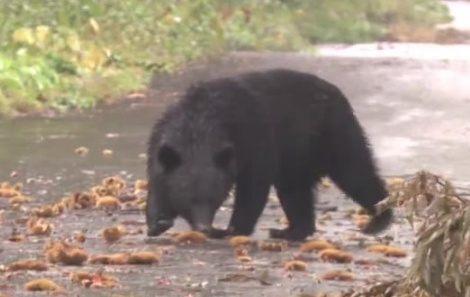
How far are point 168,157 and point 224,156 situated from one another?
31 centimetres

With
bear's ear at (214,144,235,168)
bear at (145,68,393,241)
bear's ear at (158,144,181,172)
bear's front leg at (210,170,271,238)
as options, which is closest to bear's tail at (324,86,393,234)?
bear at (145,68,393,241)

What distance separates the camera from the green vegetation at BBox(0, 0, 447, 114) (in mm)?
16500

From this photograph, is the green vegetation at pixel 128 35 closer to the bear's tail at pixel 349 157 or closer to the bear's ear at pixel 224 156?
the bear's tail at pixel 349 157

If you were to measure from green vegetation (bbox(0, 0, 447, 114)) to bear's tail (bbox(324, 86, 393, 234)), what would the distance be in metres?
6.72

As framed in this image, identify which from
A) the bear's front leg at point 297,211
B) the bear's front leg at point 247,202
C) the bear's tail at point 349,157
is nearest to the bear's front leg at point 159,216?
the bear's front leg at point 247,202

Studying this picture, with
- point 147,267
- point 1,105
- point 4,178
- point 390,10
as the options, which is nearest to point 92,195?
point 4,178

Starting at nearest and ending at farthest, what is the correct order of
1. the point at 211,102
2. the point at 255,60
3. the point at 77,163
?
the point at 211,102 → the point at 77,163 → the point at 255,60

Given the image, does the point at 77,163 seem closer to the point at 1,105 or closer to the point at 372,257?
the point at 1,105

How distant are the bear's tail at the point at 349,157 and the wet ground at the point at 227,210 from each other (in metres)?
0.25

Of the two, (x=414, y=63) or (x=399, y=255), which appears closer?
(x=399, y=255)

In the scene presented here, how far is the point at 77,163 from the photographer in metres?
12.3

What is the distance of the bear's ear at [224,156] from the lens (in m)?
8.32

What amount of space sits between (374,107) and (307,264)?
969 centimetres

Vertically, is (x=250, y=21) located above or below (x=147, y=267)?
above
